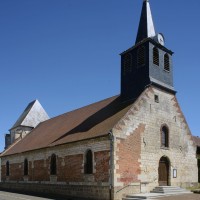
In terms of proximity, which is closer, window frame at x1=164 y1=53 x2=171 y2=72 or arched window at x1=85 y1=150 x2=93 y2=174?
arched window at x1=85 y1=150 x2=93 y2=174

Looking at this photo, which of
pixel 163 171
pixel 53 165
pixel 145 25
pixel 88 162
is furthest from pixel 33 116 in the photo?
pixel 163 171

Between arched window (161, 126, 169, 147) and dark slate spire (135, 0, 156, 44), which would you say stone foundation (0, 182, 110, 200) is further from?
dark slate spire (135, 0, 156, 44)

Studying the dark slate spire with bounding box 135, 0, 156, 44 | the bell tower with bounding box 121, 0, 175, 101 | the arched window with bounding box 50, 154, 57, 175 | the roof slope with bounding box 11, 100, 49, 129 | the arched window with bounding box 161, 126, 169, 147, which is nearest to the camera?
the bell tower with bounding box 121, 0, 175, 101

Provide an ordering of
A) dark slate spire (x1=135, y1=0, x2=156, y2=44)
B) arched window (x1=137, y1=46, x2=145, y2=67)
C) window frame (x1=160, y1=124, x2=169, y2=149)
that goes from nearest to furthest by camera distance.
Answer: window frame (x1=160, y1=124, x2=169, y2=149)
arched window (x1=137, y1=46, x2=145, y2=67)
dark slate spire (x1=135, y1=0, x2=156, y2=44)

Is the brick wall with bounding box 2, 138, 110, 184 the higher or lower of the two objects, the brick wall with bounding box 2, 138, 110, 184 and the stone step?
the higher

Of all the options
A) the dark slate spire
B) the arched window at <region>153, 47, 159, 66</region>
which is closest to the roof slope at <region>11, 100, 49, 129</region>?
the dark slate spire

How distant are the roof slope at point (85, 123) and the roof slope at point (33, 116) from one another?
26.7 feet

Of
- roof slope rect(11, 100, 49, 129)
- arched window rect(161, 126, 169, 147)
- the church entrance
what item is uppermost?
roof slope rect(11, 100, 49, 129)

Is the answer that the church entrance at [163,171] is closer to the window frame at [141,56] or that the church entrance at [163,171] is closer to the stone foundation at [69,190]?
the stone foundation at [69,190]

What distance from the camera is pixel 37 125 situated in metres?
38.4

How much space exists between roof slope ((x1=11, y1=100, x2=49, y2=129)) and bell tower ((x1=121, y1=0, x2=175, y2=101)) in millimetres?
19285

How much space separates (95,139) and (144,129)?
3515 millimetres

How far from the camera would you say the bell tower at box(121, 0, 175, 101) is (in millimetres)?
22234

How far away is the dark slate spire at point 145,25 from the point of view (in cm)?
2411
